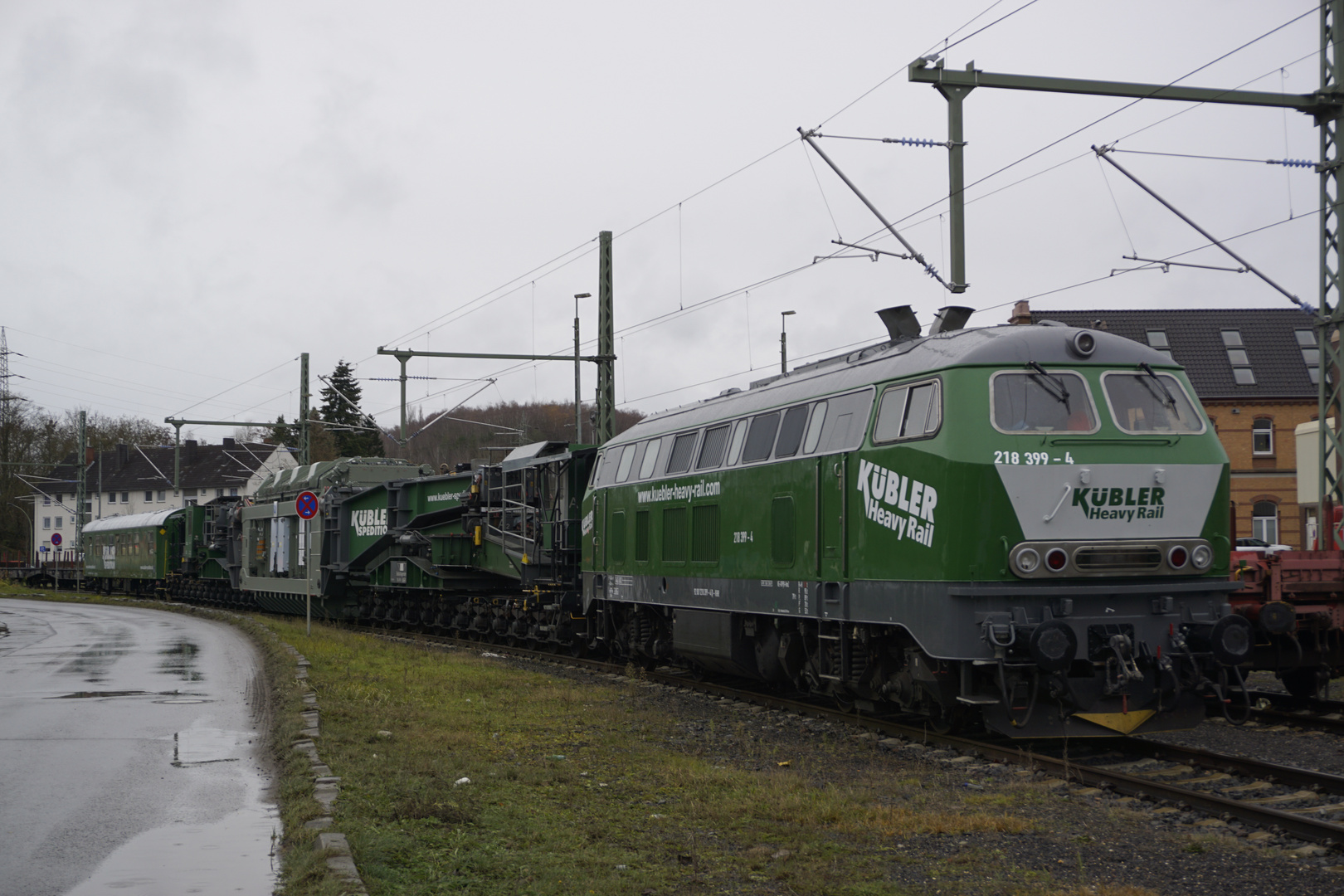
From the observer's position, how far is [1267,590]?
1301cm

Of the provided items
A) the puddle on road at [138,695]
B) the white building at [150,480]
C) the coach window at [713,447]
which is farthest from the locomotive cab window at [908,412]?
the white building at [150,480]

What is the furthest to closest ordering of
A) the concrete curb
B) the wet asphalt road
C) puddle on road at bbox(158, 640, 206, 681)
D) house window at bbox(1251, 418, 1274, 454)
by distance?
house window at bbox(1251, 418, 1274, 454) → puddle on road at bbox(158, 640, 206, 681) → the wet asphalt road → the concrete curb

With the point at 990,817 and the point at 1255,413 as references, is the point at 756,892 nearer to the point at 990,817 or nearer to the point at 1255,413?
the point at 990,817

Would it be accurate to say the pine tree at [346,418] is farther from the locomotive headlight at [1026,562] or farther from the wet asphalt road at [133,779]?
the locomotive headlight at [1026,562]

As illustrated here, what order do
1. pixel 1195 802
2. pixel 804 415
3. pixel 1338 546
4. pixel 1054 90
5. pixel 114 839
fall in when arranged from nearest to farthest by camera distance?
pixel 114 839 → pixel 1195 802 → pixel 804 415 → pixel 1054 90 → pixel 1338 546

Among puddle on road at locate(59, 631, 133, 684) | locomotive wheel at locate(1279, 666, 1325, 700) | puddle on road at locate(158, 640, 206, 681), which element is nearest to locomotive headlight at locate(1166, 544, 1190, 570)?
locomotive wheel at locate(1279, 666, 1325, 700)

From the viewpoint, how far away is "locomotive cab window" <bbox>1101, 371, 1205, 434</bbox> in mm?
10297

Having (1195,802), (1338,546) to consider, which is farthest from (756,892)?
(1338,546)

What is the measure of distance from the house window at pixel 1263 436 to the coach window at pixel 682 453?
39.5 metres

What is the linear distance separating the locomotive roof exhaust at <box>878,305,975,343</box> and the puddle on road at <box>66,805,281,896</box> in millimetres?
7272

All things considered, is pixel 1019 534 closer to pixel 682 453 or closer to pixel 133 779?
pixel 682 453

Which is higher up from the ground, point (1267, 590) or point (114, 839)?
point (1267, 590)

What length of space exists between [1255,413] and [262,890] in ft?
160

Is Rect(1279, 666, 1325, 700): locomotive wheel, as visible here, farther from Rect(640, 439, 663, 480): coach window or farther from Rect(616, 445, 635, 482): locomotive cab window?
Rect(616, 445, 635, 482): locomotive cab window
